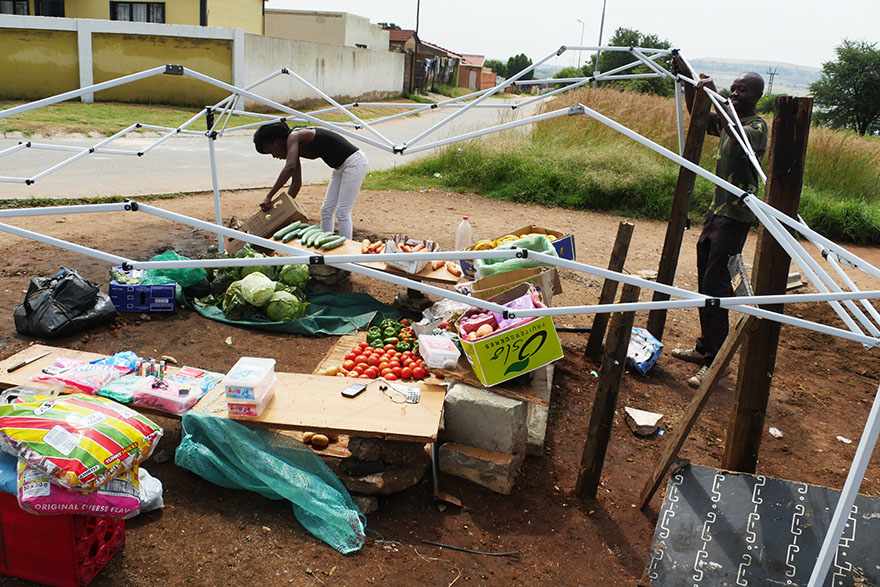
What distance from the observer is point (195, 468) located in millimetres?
4008

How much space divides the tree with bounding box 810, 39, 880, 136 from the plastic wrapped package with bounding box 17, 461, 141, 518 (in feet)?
136

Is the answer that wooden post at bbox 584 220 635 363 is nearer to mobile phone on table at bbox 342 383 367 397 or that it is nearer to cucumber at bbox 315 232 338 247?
mobile phone on table at bbox 342 383 367 397

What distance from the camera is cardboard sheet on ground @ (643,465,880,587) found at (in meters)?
3.18

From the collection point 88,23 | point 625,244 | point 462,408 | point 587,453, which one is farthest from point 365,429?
point 88,23

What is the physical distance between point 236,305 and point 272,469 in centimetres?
293

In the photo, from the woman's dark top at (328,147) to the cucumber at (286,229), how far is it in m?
0.77

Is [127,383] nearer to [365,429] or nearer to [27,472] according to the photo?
[27,472]

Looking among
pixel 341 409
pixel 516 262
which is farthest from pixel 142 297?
pixel 516 262

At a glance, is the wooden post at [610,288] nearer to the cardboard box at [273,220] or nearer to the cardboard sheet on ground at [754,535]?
the cardboard sheet on ground at [754,535]

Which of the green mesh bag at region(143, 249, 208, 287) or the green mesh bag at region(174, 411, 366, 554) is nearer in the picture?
the green mesh bag at region(174, 411, 366, 554)

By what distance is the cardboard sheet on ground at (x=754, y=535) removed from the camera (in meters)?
3.18

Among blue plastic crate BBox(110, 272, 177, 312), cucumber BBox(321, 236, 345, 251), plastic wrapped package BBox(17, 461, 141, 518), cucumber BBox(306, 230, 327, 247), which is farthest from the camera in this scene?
cucumber BBox(306, 230, 327, 247)

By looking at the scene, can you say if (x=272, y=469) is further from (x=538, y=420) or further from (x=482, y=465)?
(x=538, y=420)

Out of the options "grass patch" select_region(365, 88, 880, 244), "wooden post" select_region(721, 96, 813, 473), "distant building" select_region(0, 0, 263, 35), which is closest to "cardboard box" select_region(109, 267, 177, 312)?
"wooden post" select_region(721, 96, 813, 473)
